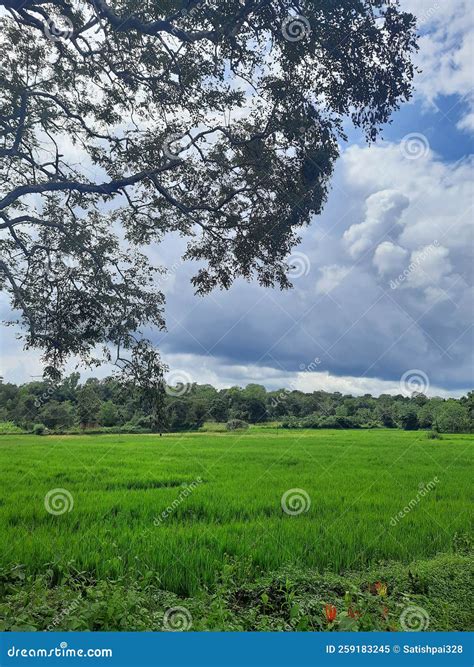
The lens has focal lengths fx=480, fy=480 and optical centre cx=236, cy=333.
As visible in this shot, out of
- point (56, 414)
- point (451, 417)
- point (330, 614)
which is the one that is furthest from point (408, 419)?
point (330, 614)

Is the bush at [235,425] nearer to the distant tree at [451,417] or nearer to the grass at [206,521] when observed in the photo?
the grass at [206,521]

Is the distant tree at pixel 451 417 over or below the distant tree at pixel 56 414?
over

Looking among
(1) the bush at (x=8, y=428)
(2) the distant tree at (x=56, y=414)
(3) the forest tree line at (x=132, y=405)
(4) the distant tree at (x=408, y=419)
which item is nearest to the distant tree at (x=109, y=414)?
(3) the forest tree line at (x=132, y=405)

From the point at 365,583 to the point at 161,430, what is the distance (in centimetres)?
321

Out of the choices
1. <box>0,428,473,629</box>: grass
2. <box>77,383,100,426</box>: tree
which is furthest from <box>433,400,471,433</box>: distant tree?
<box>77,383,100,426</box>: tree

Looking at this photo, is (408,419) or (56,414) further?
(408,419)

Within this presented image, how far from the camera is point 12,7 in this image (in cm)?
666

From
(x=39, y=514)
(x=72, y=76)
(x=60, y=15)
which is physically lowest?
(x=39, y=514)

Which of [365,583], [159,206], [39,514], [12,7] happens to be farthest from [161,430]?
[12,7]

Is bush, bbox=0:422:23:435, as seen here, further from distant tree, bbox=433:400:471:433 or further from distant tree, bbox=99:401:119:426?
distant tree, bbox=433:400:471:433

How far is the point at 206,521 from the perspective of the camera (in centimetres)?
700

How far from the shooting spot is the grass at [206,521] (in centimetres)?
483

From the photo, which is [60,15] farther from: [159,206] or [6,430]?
[6,430]

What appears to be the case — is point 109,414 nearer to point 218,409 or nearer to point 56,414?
point 56,414
